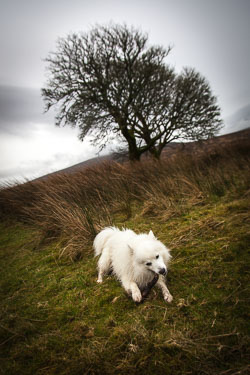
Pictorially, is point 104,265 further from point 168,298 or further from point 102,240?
point 168,298

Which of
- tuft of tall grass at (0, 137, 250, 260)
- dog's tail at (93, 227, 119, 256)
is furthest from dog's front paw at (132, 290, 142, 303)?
tuft of tall grass at (0, 137, 250, 260)

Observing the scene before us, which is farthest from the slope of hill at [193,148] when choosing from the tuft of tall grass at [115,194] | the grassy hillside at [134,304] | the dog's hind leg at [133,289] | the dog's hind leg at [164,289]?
the dog's hind leg at [164,289]

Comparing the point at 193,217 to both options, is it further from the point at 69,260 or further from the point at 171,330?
the point at 69,260

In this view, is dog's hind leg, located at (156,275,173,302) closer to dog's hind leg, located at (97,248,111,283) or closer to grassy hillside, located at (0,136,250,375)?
grassy hillside, located at (0,136,250,375)

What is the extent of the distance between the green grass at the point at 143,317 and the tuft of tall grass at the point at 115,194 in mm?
987

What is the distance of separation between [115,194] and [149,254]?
406cm

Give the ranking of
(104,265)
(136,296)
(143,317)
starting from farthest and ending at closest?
(104,265) → (136,296) → (143,317)

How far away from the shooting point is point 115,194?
5945 millimetres

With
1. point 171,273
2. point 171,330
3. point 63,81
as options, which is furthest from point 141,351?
point 63,81

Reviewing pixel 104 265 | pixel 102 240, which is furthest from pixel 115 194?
pixel 104 265

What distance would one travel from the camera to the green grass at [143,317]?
53.2 inches

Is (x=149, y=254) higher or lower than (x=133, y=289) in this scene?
higher

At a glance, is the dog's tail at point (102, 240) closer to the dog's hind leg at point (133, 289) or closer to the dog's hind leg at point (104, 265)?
the dog's hind leg at point (104, 265)

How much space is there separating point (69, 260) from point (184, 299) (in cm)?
237
